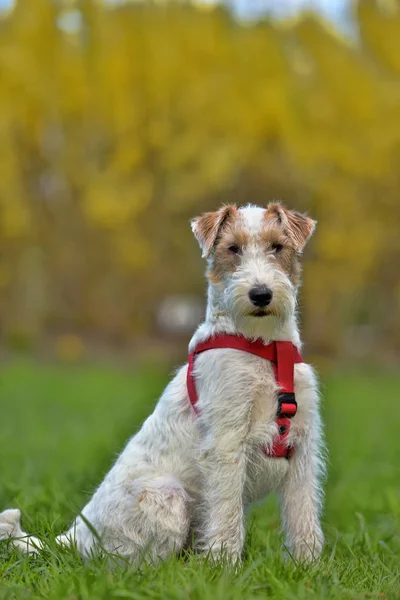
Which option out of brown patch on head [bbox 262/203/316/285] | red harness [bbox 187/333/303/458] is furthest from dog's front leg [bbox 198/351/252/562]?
brown patch on head [bbox 262/203/316/285]

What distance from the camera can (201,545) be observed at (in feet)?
14.5

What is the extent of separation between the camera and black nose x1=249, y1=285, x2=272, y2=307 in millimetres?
4270

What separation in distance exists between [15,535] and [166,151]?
21938mm

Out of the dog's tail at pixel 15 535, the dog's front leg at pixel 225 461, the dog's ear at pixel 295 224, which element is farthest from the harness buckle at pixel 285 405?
Answer: the dog's tail at pixel 15 535

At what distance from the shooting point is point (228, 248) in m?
4.56

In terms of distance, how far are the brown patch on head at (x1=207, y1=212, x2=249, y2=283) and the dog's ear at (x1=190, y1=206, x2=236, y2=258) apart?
34mm

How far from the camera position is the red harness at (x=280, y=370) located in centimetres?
444

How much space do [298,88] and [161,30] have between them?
178 inches

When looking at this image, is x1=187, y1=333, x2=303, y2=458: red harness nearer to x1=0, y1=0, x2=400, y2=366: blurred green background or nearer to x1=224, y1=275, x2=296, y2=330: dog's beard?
x1=224, y1=275, x2=296, y2=330: dog's beard

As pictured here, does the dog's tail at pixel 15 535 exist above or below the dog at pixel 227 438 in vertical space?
below

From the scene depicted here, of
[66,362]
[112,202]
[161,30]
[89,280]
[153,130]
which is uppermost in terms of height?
[161,30]

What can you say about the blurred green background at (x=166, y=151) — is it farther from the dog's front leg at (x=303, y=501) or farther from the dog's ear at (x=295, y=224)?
the dog's front leg at (x=303, y=501)

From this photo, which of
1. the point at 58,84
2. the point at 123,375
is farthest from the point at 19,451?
the point at 58,84

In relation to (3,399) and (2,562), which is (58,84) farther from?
(2,562)
